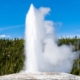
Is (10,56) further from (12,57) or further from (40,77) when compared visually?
(40,77)

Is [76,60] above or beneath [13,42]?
beneath

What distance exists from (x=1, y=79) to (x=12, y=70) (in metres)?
73.7

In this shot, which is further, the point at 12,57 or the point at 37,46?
the point at 12,57

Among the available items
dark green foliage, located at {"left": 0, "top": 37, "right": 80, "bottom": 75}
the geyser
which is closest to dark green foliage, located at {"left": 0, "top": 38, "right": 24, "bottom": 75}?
dark green foliage, located at {"left": 0, "top": 37, "right": 80, "bottom": 75}

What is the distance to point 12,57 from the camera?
127625 millimetres

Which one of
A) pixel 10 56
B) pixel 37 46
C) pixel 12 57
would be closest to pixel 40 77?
pixel 37 46

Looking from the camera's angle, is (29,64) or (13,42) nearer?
(29,64)

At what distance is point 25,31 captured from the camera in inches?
1438

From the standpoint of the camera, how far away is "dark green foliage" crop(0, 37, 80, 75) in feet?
343

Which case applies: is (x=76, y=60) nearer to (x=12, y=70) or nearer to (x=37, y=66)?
(x=12, y=70)

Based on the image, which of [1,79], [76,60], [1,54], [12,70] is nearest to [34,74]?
[1,79]

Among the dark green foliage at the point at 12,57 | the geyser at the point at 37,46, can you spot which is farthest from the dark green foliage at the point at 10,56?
the geyser at the point at 37,46

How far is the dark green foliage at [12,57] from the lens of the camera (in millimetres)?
104438

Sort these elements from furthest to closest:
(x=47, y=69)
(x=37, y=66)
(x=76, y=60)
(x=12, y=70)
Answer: (x=76, y=60) < (x=12, y=70) < (x=47, y=69) < (x=37, y=66)
